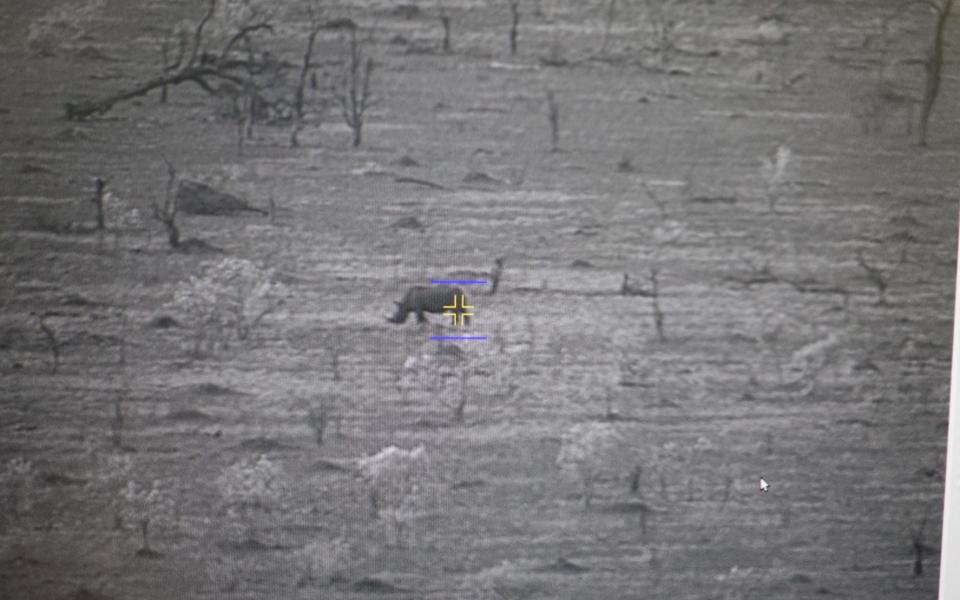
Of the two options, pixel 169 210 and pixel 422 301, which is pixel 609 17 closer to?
pixel 422 301

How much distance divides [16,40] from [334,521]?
3.95ft

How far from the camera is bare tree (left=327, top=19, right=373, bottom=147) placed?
2.15 m

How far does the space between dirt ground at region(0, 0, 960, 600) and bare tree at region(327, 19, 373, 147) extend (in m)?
0.03

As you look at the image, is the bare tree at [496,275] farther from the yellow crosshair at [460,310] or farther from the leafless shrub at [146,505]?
the leafless shrub at [146,505]

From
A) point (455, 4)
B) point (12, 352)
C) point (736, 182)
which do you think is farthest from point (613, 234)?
point (12, 352)

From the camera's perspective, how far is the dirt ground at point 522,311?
Result: 2.15 meters

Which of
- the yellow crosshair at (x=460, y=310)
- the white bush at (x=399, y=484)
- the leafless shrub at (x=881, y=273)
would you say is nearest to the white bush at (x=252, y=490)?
the white bush at (x=399, y=484)

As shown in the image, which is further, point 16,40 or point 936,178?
point 936,178

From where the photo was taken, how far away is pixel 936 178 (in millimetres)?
2307

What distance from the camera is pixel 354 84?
7.09 feet

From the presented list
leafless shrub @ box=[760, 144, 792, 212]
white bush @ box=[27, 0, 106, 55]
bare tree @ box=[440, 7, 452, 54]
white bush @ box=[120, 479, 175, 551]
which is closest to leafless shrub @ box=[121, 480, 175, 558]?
white bush @ box=[120, 479, 175, 551]

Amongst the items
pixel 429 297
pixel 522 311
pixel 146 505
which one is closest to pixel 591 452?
pixel 522 311

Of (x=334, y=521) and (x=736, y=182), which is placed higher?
(x=736, y=182)

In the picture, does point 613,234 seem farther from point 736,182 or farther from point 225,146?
point 225,146
